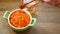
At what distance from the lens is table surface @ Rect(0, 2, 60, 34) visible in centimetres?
91

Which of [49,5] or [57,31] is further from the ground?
[49,5]

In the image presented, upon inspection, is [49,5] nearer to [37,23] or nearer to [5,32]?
[37,23]

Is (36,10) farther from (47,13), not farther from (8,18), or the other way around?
(8,18)

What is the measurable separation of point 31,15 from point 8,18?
154 mm

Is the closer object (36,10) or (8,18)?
(8,18)

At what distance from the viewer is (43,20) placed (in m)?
0.94

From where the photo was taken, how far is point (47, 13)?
3.16 ft

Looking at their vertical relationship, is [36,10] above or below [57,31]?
above

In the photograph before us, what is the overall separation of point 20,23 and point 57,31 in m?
0.22

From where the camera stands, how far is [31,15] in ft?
3.11

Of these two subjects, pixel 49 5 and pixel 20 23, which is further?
pixel 49 5

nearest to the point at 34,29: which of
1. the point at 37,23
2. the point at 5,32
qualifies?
the point at 37,23

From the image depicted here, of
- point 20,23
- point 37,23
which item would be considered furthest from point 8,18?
point 37,23

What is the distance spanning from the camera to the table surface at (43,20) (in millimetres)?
913
